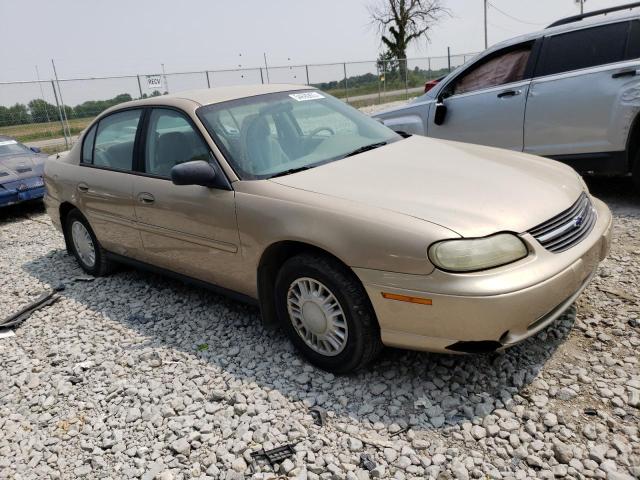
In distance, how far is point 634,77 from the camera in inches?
193

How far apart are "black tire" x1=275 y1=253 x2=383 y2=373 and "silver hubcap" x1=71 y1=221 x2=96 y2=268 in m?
2.77

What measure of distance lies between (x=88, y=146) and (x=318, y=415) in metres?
3.40

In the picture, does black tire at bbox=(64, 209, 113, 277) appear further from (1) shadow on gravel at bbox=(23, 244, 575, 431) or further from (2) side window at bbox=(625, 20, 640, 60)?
(2) side window at bbox=(625, 20, 640, 60)

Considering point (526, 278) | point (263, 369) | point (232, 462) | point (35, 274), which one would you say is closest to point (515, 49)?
point (526, 278)

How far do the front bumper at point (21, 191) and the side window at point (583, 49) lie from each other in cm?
715

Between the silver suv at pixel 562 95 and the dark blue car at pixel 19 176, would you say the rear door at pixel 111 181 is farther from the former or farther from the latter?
the dark blue car at pixel 19 176

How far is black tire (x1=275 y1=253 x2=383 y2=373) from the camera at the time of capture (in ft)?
9.08

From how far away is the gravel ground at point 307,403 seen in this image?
2420 millimetres

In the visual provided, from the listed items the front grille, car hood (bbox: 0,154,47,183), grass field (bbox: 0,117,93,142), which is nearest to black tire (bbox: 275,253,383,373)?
the front grille

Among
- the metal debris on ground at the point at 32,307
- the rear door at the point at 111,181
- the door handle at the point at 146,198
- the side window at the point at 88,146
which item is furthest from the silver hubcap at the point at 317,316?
the side window at the point at 88,146

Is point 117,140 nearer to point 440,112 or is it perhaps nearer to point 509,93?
point 440,112

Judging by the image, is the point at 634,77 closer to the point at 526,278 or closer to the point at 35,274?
the point at 526,278

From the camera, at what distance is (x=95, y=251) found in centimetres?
502

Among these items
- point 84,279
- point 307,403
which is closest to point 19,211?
point 84,279
